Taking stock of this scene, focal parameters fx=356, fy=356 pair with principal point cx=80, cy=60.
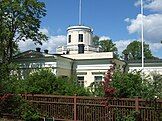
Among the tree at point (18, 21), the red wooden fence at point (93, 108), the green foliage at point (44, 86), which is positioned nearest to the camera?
the red wooden fence at point (93, 108)

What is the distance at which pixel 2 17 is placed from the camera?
157 feet

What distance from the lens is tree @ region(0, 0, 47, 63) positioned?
47.6 meters

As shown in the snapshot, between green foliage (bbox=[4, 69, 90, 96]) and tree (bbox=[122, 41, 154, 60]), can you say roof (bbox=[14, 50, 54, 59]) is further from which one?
tree (bbox=[122, 41, 154, 60])

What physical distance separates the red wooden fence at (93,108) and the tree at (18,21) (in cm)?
2907

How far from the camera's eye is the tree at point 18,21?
4762 centimetres

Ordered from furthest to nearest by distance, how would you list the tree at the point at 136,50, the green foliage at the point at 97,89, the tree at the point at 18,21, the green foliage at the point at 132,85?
1. the tree at the point at 136,50
2. the tree at the point at 18,21
3. the green foliage at the point at 97,89
4. the green foliage at the point at 132,85

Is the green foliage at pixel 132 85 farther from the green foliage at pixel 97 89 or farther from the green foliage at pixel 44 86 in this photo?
the green foliage at pixel 44 86

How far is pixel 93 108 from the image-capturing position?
17484 millimetres

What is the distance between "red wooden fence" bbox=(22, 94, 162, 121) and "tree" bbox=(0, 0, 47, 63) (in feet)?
95.4

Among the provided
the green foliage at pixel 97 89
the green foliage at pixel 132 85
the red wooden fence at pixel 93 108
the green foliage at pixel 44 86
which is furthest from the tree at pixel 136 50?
the green foliage at pixel 132 85

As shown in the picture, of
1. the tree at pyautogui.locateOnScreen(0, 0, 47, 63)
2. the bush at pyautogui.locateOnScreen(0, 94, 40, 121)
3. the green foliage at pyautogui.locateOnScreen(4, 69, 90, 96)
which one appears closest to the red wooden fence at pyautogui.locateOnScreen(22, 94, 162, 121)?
the bush at pyautogui.locateOnScreen(0, 94, 40, 121)

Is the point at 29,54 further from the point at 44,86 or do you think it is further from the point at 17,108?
the point at 17,108

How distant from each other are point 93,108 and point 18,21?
32.9m

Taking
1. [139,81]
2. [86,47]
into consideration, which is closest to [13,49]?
[86,47]
